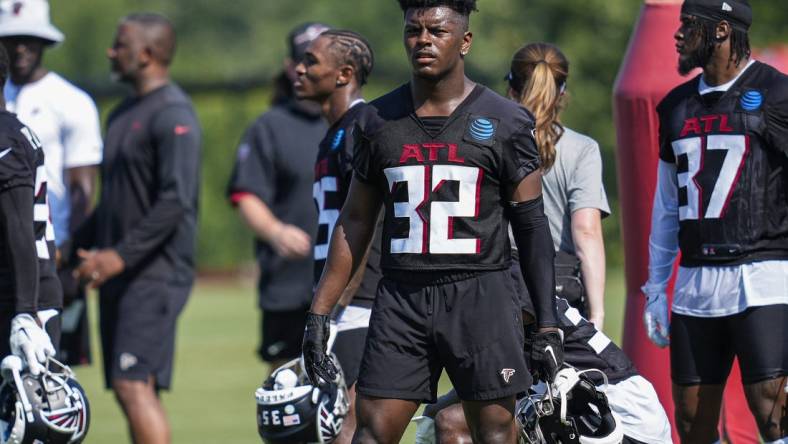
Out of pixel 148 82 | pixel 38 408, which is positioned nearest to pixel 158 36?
pixel 148 82

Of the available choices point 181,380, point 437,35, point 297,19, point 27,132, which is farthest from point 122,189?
point 297,19

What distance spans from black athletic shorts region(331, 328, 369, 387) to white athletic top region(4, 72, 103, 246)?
2.28m

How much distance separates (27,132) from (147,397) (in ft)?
7.49

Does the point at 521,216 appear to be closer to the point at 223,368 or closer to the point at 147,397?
the point at 147,397

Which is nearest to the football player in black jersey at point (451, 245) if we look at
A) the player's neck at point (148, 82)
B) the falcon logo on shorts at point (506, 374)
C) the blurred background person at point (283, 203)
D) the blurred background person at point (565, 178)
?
the falcon logo on shorts at point (506, 374)

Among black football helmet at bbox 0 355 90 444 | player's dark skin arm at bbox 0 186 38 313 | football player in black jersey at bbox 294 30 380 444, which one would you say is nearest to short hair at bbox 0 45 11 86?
player's dark skin arm at bbox 0 186 38 313

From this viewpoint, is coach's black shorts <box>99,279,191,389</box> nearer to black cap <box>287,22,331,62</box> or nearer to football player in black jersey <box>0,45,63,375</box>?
black cap <box>287,22,331,62</box>

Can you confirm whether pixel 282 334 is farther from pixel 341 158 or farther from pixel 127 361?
pixel 341 158

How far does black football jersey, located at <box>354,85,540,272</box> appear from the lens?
5176mm

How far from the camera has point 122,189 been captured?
8266mm

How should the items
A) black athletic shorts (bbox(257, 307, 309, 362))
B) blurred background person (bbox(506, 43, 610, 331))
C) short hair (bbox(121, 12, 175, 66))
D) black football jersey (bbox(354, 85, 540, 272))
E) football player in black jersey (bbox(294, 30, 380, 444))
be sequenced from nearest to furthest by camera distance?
black football jersey (bbox(354, 85, 540, 272)), blurred background person (bbox(506, 43, 610, 331)), football player in black jersey (bbox(294, 30, 380, 444)), short hair (bbox(121, 12, 175, 66)), black athletic shorts (bbox(257, 307, 309, 362))

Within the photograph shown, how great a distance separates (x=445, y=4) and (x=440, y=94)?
0.34 m

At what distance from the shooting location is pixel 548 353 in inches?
206

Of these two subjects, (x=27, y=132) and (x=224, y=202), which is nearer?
(x=27, y=132)
